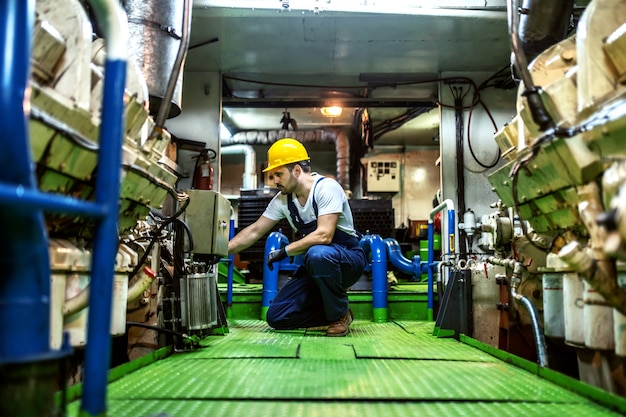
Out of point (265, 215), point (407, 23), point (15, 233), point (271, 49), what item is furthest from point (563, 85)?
point (271, 49)

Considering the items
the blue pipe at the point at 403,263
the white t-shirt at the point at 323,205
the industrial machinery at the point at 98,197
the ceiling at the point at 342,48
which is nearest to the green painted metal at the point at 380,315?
the blue pipe at the point at 403,263

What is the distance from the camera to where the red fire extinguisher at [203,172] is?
534 centimetres

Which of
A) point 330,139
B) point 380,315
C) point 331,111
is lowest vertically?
point 380,315

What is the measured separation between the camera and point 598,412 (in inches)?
61.1

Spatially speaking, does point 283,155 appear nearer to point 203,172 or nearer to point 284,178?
point 284,178

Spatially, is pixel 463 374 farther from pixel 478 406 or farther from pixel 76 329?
pixel 76 329

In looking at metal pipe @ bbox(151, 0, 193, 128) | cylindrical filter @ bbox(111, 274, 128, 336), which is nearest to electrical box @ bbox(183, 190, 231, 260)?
cylindrical filter @ bbox(111, 274, 128, 336)

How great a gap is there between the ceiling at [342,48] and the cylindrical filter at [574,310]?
307 cm

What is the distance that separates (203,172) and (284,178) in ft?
5.55

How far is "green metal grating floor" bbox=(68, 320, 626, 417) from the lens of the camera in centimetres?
160

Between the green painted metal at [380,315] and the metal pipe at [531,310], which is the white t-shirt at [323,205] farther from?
the metal pipe at [531,310]

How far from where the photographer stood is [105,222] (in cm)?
119

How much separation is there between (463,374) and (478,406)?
50 centimetres

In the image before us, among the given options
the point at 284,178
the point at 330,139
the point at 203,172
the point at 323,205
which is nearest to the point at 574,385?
the point at 323,205
